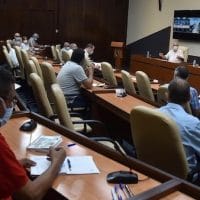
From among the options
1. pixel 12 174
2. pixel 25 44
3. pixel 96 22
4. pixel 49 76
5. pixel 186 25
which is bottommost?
pixel 25 44

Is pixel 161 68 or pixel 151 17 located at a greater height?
pixel 151 17

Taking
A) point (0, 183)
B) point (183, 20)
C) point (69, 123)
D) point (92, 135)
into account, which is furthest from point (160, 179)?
point (183, 20)

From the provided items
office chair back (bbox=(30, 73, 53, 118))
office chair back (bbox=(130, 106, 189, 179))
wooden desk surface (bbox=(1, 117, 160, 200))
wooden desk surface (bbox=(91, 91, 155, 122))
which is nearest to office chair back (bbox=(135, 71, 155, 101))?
wooden desk surface (bbox=(91, 91, 155, 122))

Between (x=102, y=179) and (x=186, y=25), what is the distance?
10184 mm

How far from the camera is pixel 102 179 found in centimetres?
189

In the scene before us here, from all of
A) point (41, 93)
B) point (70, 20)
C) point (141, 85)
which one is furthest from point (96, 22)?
point (41, 93)

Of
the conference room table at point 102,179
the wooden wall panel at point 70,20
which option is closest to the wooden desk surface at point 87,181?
the conference room table at point 102,179

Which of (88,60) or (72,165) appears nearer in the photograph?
(72,165)

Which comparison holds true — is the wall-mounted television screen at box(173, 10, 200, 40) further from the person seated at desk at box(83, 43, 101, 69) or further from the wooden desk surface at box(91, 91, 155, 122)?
the wooden desk surface at box(91, 91, 155, 122)

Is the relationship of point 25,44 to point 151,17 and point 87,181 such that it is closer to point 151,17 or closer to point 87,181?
point 151,17

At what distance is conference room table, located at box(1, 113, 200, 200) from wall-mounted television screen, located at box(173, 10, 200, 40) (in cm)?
923

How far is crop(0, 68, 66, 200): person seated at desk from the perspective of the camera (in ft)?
5.15

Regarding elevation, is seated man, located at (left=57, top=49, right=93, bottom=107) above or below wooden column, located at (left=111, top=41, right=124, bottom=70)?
above

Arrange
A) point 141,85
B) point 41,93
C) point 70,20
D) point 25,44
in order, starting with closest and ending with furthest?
point 41,93 → point 141,85 → point 25,44 → point 70,20
